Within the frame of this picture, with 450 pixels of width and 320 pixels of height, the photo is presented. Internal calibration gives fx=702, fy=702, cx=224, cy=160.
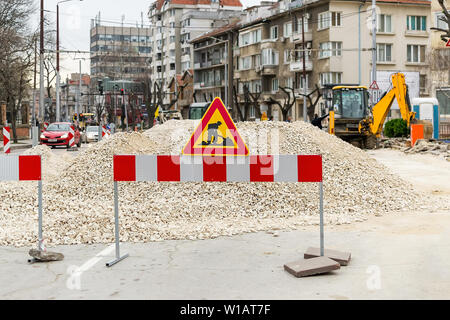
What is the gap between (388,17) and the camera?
65.9 metres

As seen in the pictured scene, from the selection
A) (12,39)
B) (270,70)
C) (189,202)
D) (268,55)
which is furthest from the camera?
(268,55)

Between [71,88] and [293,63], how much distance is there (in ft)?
457

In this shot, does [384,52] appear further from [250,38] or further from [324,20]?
[250,38]

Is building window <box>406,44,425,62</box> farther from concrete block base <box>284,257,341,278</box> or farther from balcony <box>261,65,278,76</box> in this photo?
concrete block base <box>284,257,341,278</box>

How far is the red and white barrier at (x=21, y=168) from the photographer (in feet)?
25.6

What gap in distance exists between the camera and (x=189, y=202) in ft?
34.6

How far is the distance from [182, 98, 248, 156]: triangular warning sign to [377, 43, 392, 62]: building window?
5731 cm

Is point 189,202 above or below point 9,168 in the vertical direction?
below

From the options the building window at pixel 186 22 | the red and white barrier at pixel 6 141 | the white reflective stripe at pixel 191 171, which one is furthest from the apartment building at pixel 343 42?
the white reflective stripe at pixel 191 171

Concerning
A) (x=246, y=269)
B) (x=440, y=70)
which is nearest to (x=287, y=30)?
(x=440, y=70)

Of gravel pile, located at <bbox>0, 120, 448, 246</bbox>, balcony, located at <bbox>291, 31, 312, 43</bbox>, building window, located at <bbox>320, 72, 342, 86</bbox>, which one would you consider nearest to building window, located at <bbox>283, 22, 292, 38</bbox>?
balcony, located at <bbox>291, 31, 312, 43</bbox>

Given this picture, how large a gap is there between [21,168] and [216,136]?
2.76 m

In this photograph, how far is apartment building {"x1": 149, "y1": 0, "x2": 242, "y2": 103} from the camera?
117 meters

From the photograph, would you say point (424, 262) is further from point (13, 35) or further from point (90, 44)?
point (90, 44)
